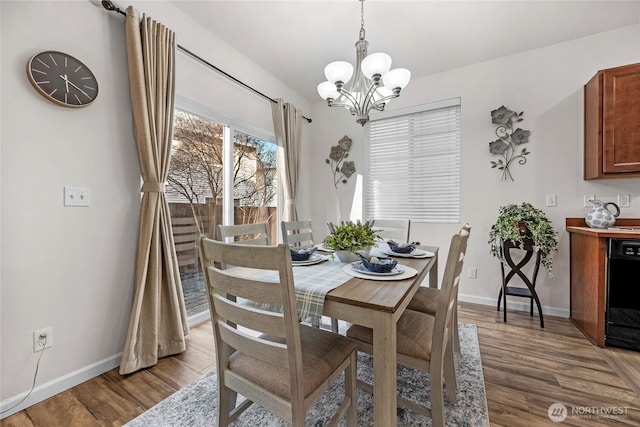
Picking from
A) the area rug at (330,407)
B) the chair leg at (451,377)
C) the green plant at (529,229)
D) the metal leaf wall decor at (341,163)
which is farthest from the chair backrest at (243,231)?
the green plant at (529,229)

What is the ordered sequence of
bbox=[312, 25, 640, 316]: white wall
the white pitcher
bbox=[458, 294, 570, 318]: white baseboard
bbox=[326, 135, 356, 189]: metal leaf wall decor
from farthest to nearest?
bbox=[326, 135, 356, 189]: metal leaf wall decor, bbox=[458, 294, 570, 318]: white baseboard, bbox=[312, 25, 640, 316]: white wall, the white pitcher

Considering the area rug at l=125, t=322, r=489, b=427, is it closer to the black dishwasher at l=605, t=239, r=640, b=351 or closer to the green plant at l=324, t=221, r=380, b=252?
the green plant at l=324, t=221, r=380, b=252

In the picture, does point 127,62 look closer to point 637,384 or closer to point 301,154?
point 301,154

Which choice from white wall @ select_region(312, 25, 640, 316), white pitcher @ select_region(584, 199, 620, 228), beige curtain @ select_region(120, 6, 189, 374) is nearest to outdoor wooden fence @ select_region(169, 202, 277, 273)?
beige curtain @ select_region(120, 6, 189, 374)

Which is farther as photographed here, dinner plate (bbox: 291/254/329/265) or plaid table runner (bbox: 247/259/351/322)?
dinner plate (bbox: 291/254/329/265)

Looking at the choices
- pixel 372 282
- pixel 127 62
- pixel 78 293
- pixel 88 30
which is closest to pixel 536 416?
pixel 372 282

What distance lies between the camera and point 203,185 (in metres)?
2.52

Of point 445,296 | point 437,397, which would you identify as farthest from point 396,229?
point 437,397

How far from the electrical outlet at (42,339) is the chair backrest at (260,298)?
4.10 feet

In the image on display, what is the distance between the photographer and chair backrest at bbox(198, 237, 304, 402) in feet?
2.72

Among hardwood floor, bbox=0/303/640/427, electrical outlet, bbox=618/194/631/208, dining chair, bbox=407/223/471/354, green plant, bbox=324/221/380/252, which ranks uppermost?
electrical outlet, bbox=618/194/631/208

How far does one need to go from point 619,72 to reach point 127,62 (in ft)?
12.6

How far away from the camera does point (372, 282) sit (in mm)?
1168

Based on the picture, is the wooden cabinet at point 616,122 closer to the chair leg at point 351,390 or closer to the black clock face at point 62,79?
the chair leg at point 351,390
